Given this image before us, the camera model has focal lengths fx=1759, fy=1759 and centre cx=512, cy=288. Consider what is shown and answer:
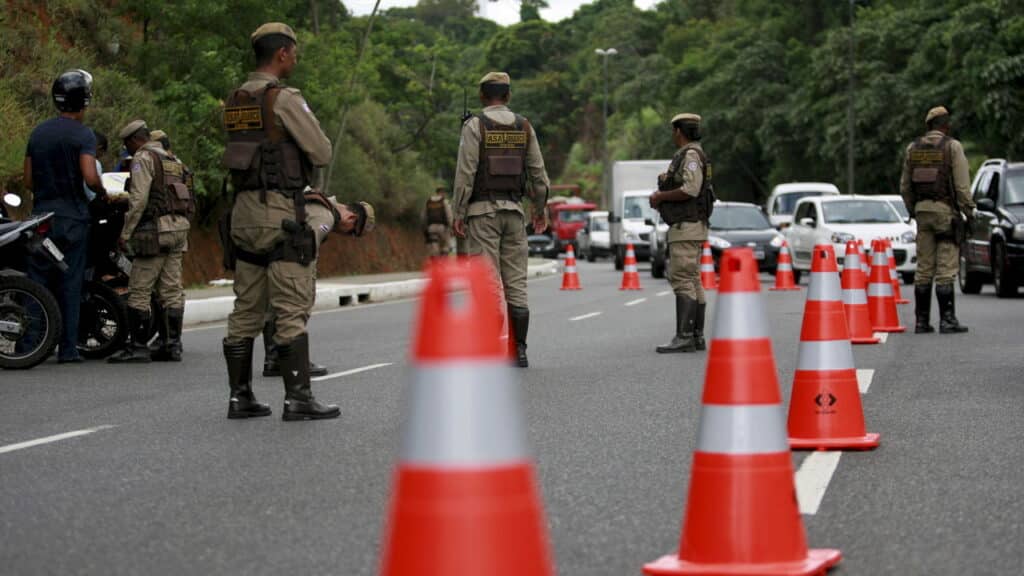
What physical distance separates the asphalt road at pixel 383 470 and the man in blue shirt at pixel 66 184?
62 centimetres

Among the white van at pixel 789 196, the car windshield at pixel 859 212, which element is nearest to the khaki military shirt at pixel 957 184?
the car windshield at pixel 859 212

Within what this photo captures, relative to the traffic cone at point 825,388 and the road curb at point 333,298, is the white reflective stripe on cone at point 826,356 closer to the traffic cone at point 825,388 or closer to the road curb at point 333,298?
the traffic cone at point 825,388

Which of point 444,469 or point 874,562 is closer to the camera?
point 444,469

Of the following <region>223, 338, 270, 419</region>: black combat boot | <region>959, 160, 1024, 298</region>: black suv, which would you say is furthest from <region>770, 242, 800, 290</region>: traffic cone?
<region>223, 338, 270, 419</region>: black combat boot

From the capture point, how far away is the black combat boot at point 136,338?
13.0 metres

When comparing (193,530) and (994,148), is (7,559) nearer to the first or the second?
(193,530)

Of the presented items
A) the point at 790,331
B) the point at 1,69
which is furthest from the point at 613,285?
the point at 790,331

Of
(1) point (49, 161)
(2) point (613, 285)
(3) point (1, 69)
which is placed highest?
(3) point (1, 69)

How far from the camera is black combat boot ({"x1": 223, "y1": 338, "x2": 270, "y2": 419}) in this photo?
890cm

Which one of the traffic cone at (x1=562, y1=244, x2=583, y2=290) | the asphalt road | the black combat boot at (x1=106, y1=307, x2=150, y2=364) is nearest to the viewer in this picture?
the asphalt road

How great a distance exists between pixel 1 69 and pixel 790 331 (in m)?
13.6

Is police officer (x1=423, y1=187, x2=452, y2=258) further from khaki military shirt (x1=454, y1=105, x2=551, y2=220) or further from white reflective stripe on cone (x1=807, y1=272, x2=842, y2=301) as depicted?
white reflective stripe on cone (x1=807, y1=272, x2=842, y2=301)

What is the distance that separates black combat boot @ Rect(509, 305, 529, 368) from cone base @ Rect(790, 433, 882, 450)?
444 centimetres

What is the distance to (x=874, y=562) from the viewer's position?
17.5ft
